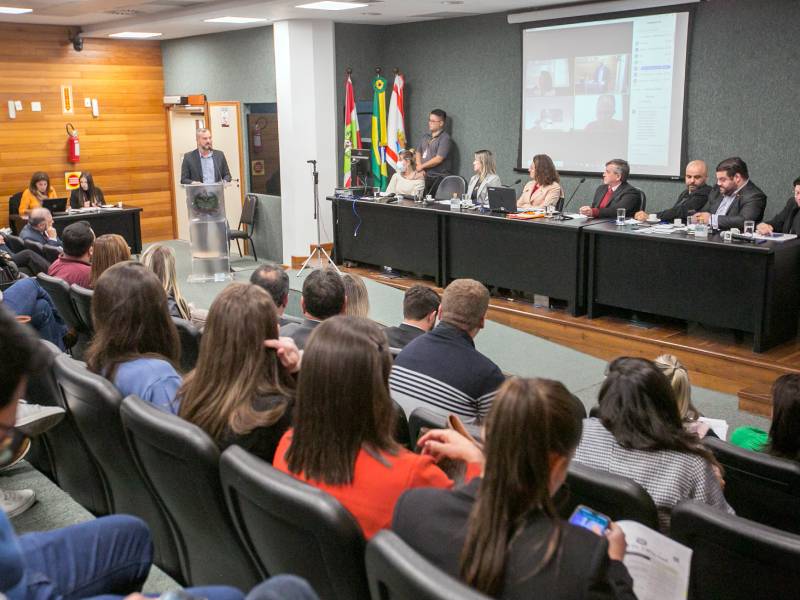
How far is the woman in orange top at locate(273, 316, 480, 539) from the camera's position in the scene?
1675 mm

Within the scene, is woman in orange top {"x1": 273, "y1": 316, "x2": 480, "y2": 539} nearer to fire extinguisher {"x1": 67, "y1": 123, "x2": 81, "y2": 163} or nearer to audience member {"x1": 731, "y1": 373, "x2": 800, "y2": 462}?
audience member {"x1": 731, "y1": 373, "x2": 800, "y2": 462}

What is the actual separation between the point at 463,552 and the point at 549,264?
5.22 meters

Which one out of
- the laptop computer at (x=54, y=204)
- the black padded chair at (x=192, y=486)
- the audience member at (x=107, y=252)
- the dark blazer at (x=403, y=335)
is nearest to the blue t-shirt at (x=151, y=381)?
the black padded chair at (x=192, y=486)

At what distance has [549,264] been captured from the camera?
6398 mm

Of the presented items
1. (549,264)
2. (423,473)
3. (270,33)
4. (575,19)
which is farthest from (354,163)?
(423,473)

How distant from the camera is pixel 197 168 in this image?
870cm

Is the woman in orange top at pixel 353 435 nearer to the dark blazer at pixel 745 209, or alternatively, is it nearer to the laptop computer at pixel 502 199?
the dark blazer at pixel 745 209

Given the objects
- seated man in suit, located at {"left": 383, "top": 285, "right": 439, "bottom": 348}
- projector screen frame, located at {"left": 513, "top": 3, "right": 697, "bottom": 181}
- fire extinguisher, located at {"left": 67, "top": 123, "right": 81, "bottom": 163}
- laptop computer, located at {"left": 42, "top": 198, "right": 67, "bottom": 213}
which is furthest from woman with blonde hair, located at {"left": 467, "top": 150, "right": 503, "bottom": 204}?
fire extinguisher, located at {"left": 67, "top": 123, "right": 81, "bottom": 163}

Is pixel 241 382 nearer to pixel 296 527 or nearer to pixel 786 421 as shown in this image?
pixel 296 527

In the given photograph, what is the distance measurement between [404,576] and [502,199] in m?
5.83

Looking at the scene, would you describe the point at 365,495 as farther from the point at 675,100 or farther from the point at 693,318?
the point at 675,100

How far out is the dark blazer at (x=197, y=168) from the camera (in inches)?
340

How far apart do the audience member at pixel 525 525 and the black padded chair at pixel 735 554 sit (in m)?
0.32

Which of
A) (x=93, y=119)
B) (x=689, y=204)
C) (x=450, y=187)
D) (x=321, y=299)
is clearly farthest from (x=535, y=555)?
(x=93, y=119)
